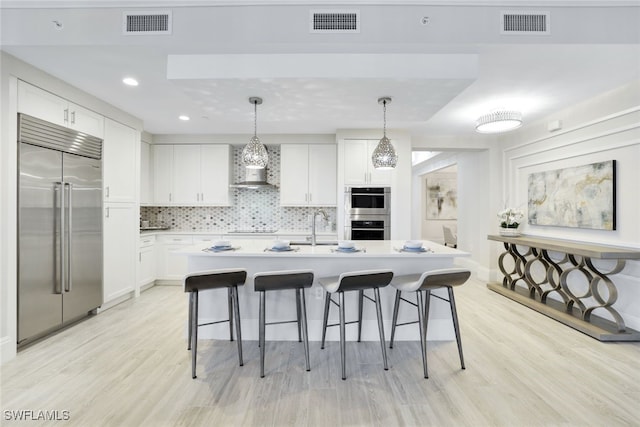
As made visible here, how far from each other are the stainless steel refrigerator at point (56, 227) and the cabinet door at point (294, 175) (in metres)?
2.49

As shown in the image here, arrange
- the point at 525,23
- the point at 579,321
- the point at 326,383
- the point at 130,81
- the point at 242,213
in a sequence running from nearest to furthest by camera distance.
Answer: the point at 326,383
the point at 525,23
the point at 130,81
the point at 579,321
the point at 242,213

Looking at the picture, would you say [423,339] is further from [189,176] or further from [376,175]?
[189,176]

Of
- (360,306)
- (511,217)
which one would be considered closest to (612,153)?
(511,217)


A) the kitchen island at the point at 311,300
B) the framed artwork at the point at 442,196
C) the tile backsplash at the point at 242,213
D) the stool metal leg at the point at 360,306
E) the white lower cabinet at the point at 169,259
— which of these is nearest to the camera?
the stool metal leg at the point at 360,306

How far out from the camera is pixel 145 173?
16.8 feet

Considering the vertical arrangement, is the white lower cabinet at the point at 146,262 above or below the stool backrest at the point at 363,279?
below

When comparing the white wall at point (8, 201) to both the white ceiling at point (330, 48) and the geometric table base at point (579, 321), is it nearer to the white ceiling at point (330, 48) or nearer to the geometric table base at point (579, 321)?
the white ceiling at point (330, 48)

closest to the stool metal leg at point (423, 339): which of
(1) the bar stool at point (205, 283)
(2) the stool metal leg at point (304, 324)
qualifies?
(2) the stool metal leg at point (304, 324)

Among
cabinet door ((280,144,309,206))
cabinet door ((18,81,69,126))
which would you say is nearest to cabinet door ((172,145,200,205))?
cabinet door ((280,144,309,206))

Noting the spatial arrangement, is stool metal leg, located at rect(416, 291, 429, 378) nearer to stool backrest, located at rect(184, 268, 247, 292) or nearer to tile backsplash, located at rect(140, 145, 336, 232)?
stool backrest, located at rect(184, 268, 247, 292)

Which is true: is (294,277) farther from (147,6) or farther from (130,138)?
(130,138)

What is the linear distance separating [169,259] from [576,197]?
18.4 ft

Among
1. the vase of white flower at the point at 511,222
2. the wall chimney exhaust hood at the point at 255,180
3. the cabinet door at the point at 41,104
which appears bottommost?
the vase of white flower at the point at 511,222

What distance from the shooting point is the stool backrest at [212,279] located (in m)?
2.27
